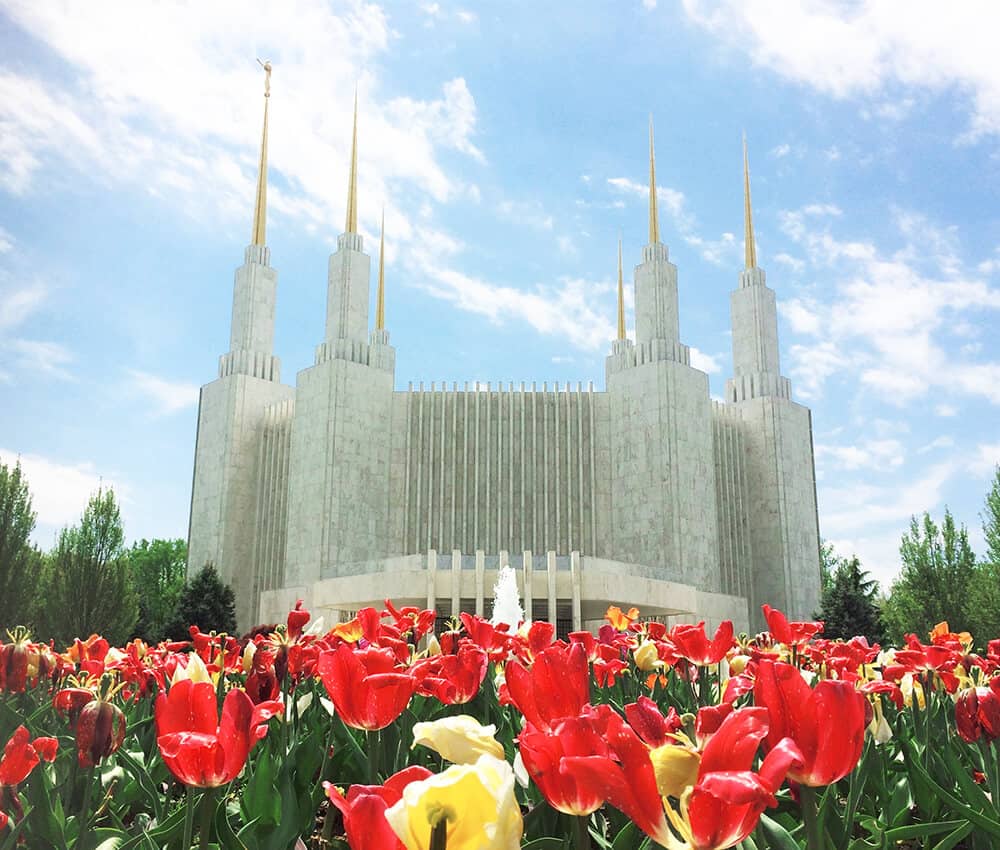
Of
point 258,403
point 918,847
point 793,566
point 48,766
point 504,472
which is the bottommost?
point 918,847

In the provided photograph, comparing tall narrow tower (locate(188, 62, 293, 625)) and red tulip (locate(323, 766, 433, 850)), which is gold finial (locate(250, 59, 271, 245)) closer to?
tall narrow tower (locate(188, 62, 293, 625))

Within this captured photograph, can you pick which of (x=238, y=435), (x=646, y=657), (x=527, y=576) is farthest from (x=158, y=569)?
(x=646, y=657)

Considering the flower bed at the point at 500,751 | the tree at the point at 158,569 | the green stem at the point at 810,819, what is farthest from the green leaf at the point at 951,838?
the tree at the point at 158,569

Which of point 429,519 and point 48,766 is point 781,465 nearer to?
point 429,519

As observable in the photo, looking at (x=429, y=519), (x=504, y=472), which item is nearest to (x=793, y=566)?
(x=504, y=472)

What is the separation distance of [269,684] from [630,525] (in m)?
35.3

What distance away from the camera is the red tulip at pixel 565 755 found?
40.4 inches

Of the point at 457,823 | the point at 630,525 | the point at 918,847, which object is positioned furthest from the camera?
the point at 630,525

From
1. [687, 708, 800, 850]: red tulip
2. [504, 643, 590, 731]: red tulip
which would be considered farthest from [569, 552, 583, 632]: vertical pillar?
[687, 708, 800, 850]: red tulip

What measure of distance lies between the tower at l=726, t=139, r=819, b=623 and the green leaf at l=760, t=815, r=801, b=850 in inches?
1549

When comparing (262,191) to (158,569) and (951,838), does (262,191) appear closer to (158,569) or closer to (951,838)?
(158,569)

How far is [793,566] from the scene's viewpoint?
38.8 metres

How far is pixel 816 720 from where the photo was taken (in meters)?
1.10

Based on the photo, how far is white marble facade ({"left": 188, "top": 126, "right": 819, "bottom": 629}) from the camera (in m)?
36.2
